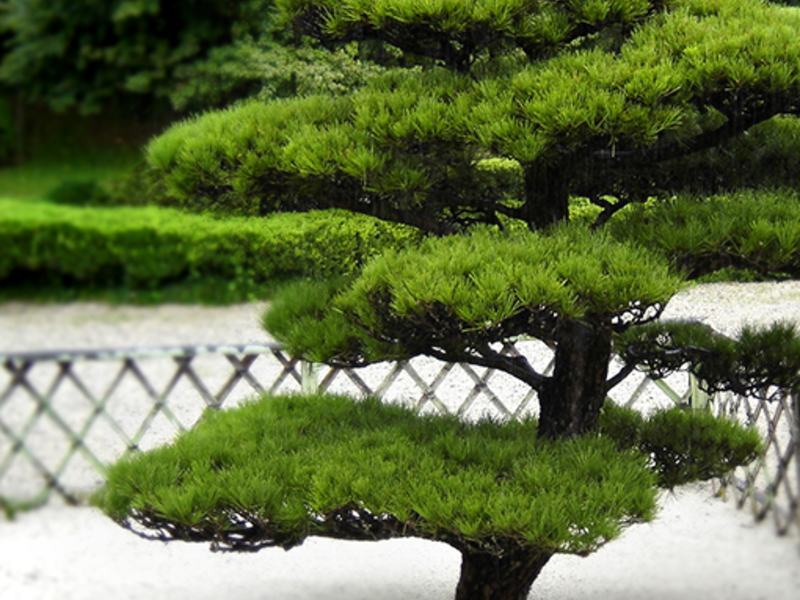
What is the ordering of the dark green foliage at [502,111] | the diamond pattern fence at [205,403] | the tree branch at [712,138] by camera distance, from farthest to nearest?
the diamond pattern fence at [205,403] < the tree branch at [712,138] < the dark green foliage at [502,111]

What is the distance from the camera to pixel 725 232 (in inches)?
62.9

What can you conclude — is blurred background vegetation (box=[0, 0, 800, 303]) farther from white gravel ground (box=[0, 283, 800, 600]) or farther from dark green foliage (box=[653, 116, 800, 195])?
dark green foliage (box=[653, 116, 800, 195])

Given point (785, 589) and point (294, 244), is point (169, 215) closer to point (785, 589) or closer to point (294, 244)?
point (294, 244)

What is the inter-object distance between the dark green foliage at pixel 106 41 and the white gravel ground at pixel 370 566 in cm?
272

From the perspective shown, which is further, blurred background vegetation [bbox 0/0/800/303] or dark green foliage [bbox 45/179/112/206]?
dark green foliage [bbox 45/179/112/206]

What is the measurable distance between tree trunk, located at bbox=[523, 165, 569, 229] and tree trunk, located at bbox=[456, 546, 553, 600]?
79 cm

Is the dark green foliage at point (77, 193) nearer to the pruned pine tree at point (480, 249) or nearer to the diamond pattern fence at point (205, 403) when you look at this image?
the diamond pattern fence at point (205, 403)

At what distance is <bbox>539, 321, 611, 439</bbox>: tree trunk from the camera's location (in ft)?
6.23

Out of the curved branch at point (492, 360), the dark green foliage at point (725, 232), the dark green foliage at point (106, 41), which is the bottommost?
the curved branch at point (492, 360)

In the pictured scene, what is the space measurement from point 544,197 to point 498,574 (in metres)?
0.91

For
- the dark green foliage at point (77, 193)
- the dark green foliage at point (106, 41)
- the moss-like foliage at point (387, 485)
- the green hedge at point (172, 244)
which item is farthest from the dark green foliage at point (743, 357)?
the dark green foliage at point (77, 193)

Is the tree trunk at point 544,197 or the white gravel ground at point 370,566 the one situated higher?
the tree trunk at point 544,197

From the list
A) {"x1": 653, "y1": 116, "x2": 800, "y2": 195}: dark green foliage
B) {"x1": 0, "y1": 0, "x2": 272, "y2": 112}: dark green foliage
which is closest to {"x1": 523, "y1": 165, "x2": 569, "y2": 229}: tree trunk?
{"x1": 653, "y1": 116, "x2": 800, "y2": 195}: dark green foliage

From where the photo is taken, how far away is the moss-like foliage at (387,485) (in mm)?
1565
